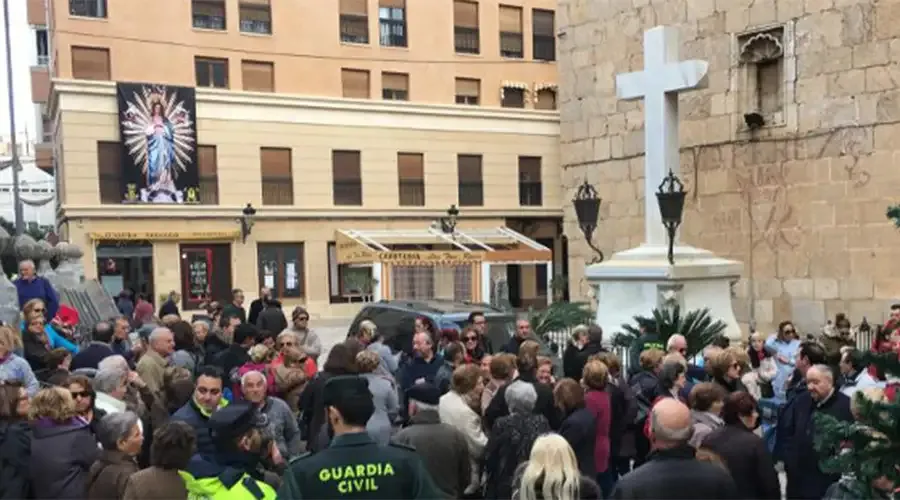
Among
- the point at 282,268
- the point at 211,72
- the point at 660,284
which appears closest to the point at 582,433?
the point at 660,284

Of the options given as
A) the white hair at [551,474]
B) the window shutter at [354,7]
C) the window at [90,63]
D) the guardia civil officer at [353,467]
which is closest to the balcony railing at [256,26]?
the window shutter at [354,7]

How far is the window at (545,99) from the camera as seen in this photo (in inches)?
1289

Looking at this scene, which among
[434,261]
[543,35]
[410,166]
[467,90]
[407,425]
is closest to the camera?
[407,425]

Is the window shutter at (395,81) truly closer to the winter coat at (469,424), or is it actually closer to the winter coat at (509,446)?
the winter coat at (469,424)

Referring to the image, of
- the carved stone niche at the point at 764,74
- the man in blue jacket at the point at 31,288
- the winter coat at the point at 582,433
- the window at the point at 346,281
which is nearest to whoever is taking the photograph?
the winter coat at the point at 582,433

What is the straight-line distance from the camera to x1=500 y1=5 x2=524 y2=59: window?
32.1m

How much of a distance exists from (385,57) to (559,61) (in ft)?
41.4

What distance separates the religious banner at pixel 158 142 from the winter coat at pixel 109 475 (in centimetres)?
2300

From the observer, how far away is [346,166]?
95.6ft

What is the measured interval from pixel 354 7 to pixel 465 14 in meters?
4.33

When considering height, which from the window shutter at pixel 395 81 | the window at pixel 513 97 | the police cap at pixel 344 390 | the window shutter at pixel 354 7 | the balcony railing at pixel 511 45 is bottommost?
the police cap at pixel 344 390

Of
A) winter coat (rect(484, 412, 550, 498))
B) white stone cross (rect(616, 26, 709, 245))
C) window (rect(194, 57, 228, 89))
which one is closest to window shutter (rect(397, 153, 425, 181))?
window (rect(194, 57, 228, 89))

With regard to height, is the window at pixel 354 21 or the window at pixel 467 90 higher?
the window at pixel 354 21

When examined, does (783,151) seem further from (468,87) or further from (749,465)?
(468,87)
